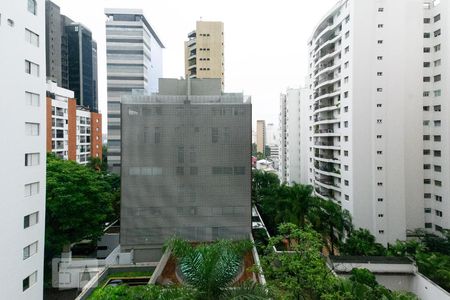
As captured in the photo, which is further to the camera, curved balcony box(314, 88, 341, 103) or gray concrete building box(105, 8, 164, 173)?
gray concrete building box(105, 8, 164, 173)

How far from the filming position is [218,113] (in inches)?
872

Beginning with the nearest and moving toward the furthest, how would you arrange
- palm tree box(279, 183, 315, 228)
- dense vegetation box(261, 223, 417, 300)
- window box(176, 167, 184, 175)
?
1. dense vegetation box(261, 223, 417, 300)
2. window box(176, 167, 184, 175)
3. palm tree box(279, 183, 315, 228)

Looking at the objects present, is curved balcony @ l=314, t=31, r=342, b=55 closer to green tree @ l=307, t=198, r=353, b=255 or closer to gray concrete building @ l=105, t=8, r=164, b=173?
green tree @ l=307, t=198, r=353, b=255

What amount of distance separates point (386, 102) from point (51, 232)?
27.9 m

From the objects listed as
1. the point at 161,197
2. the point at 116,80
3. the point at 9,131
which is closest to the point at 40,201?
the point at 9,131

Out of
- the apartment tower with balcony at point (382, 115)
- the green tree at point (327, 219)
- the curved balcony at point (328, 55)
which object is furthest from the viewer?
the curved balcony at point (328, 55)

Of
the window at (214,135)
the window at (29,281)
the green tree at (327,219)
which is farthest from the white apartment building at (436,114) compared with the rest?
the window at (29,281)

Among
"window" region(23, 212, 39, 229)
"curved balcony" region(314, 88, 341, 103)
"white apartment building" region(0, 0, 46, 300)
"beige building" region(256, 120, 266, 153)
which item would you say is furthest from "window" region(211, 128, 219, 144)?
"beige building" region(256, 120, 266, 153)

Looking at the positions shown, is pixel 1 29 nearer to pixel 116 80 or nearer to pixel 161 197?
pixel 161 197

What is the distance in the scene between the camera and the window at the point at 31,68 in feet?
43.4

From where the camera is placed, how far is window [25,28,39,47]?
1318 centimetres

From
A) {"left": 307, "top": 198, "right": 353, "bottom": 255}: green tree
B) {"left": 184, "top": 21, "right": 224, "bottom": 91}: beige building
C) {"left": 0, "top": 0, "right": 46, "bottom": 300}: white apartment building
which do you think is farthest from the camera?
{"left": 184, "top": 21, "right": 224, "bottom": 91}: beige building

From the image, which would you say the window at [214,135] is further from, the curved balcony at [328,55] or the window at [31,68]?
the curved balcony at [328,55]

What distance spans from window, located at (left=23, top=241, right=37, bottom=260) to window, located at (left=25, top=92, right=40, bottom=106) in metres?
6.49
